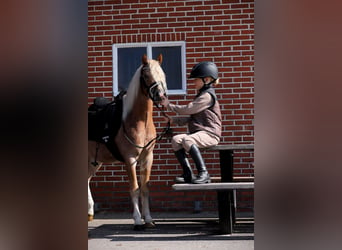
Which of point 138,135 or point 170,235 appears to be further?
point 138,135

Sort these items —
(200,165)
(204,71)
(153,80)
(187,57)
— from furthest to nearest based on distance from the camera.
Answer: (187,57), (153,80), (204,71), (200,165)

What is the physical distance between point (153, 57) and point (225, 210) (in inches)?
109

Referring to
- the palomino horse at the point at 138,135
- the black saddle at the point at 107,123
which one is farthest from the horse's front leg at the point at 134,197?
the black saddle at the point at 107,123

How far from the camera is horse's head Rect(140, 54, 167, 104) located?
16.0 ft

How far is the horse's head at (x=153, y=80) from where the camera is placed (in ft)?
16.0

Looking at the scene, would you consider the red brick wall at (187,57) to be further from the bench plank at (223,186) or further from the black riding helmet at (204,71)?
the bench plank at (223,186)

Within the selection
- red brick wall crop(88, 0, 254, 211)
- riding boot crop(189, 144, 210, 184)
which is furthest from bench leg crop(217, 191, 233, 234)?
red brick wall crop(88, 0, 254, 211)

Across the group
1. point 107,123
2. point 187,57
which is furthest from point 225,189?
point 187,57

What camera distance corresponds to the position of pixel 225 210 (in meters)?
4.62

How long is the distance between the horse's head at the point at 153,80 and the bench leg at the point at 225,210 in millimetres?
1140

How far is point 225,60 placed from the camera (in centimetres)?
649

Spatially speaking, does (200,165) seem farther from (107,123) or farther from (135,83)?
(107,123)
